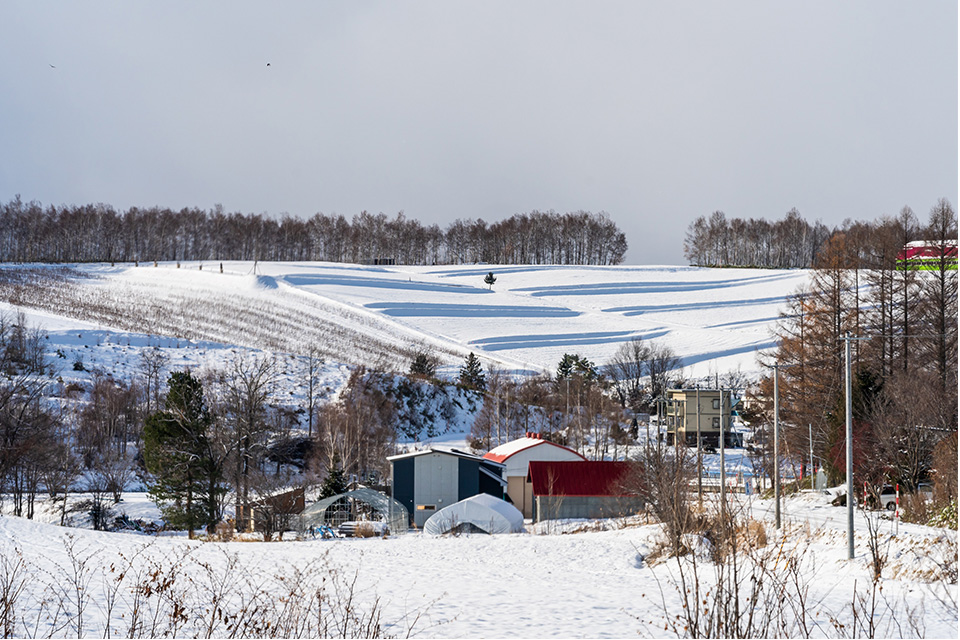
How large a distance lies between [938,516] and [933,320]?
1712 cm

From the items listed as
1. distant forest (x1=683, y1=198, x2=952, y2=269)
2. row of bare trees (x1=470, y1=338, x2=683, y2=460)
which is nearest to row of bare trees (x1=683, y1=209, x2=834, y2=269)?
distant forest (x1=683, y1=198, x2=952, y2=269)

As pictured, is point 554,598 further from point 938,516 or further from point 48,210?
point 48,210

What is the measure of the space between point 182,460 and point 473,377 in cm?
3284

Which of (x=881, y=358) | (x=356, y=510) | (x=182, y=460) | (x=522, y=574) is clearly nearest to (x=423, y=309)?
(x=356, y=510)

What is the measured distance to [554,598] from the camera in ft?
49.3

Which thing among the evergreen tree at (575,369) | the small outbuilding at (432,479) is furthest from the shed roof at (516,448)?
the evergreen tree at (575,369)

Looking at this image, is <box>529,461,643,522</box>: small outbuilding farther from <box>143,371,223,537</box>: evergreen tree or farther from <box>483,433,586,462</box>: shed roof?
<box>143,371,223,537</box>: evergreen tree

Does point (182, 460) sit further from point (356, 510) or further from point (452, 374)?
point (452, 374)

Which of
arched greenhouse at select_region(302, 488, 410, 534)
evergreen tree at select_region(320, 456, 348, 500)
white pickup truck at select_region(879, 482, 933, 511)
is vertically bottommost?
arched greenhouse at select_region(302, 488, 410, 534)

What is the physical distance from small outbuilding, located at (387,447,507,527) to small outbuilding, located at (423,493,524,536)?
8.83 meters

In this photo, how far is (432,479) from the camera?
133ft

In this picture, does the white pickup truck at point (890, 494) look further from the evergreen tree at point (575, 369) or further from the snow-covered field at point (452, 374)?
the evergreen tree at point (575, 369)

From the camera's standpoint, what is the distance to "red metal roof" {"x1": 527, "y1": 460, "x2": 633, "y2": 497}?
3947 centimetres

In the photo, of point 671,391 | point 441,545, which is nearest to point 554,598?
point 441,545
